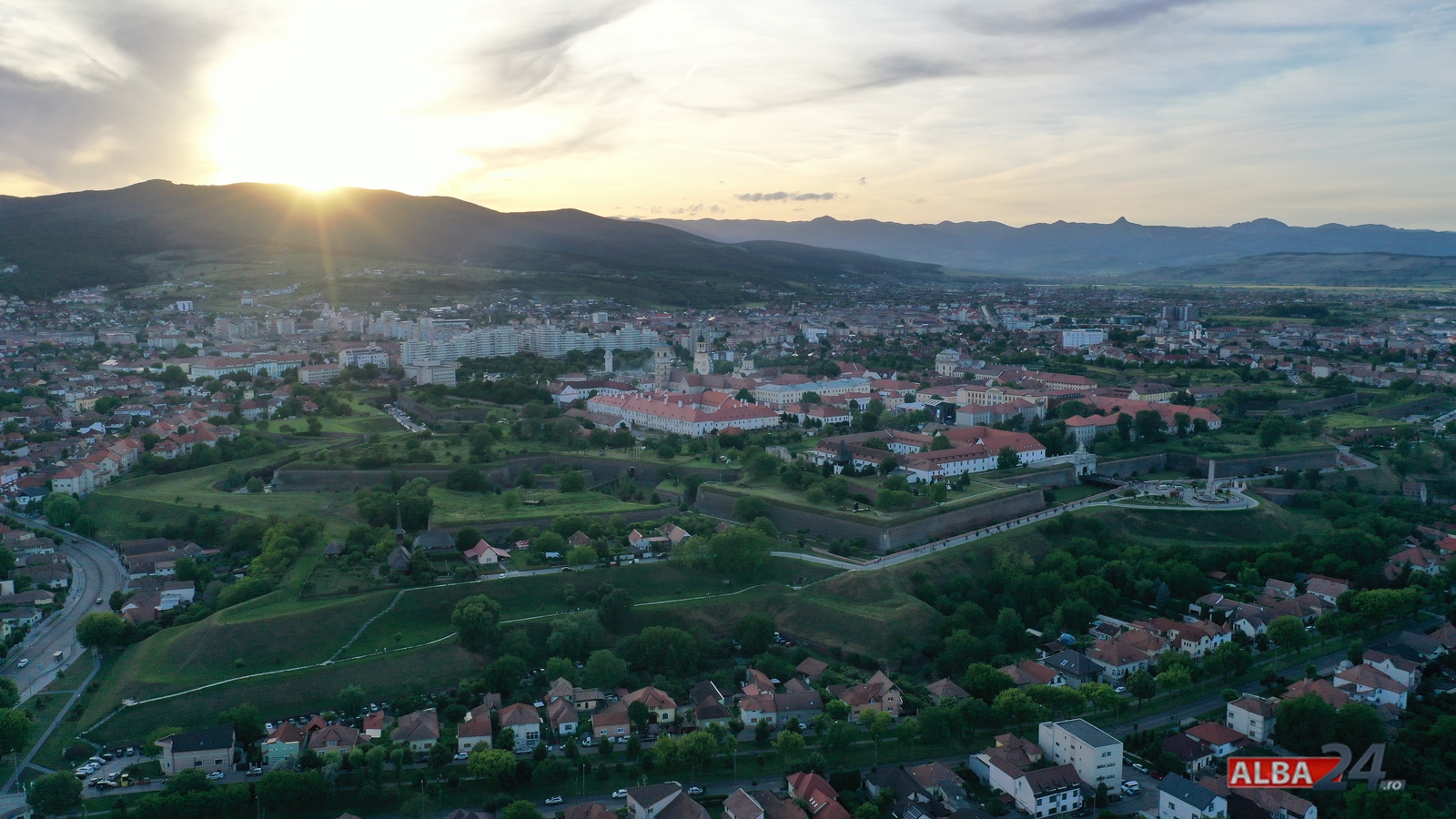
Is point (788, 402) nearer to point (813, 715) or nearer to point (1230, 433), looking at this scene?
point (1230, 433)

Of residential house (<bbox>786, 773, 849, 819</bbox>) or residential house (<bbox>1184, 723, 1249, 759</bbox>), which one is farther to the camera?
residential house (<bbox>1184, 723, 1249, 759</bbox>)

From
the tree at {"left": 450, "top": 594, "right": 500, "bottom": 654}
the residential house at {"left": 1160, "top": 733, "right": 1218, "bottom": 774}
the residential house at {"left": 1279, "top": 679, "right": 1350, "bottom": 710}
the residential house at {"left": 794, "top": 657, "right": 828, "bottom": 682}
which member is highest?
the tree at {"left": 450, "top": 594, "right": 500, "bottom": 654}

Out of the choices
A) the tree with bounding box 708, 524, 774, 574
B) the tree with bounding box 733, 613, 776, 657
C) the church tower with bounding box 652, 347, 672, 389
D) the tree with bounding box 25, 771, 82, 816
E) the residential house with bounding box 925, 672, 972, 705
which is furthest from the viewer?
the church tower with bounding box 652, 347, 672, 389

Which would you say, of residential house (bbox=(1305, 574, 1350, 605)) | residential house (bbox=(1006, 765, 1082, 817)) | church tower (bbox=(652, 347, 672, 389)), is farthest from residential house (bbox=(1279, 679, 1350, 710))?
church tower (bbox=(652, 347, 672, 389))

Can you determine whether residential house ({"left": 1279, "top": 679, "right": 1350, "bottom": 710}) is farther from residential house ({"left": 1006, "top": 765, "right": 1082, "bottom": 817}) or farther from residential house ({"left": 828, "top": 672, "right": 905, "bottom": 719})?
residential house ({"left": 828, "top": 672, "right": 905, "bottom": 719})

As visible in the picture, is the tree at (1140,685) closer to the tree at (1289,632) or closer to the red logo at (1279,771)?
the red logo at (1279,771)

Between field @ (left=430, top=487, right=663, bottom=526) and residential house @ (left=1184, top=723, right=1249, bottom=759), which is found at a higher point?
field @ (left=430, top=487, right=663, bottom=526)

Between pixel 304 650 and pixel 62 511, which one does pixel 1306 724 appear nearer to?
pixel 304 650

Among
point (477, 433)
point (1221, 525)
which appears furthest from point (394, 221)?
point (1221, 525)
